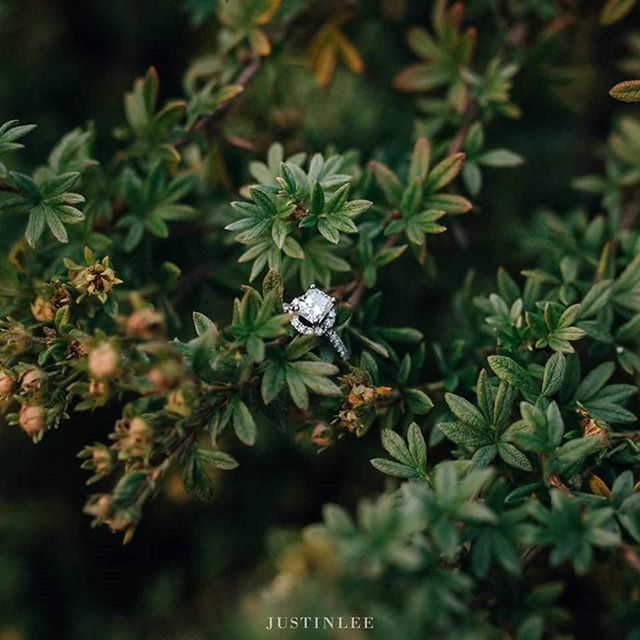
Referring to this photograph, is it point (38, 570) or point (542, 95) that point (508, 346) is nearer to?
point (542, 95)

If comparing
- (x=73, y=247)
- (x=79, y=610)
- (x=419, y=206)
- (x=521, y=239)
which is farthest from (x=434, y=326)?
(x=79, y=610)

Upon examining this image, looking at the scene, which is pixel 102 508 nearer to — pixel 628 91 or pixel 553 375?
pixel 553 375

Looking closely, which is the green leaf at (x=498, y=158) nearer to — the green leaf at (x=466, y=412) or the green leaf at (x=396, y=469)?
the green leaf at (x=466, y=412)

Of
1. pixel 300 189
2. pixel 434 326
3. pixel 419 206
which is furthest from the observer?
pixel 434 326

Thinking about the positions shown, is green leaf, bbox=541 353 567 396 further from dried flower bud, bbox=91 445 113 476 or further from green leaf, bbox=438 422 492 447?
dried flower bud, bbox=91 445 113 476

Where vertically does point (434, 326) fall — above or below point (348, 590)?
below
